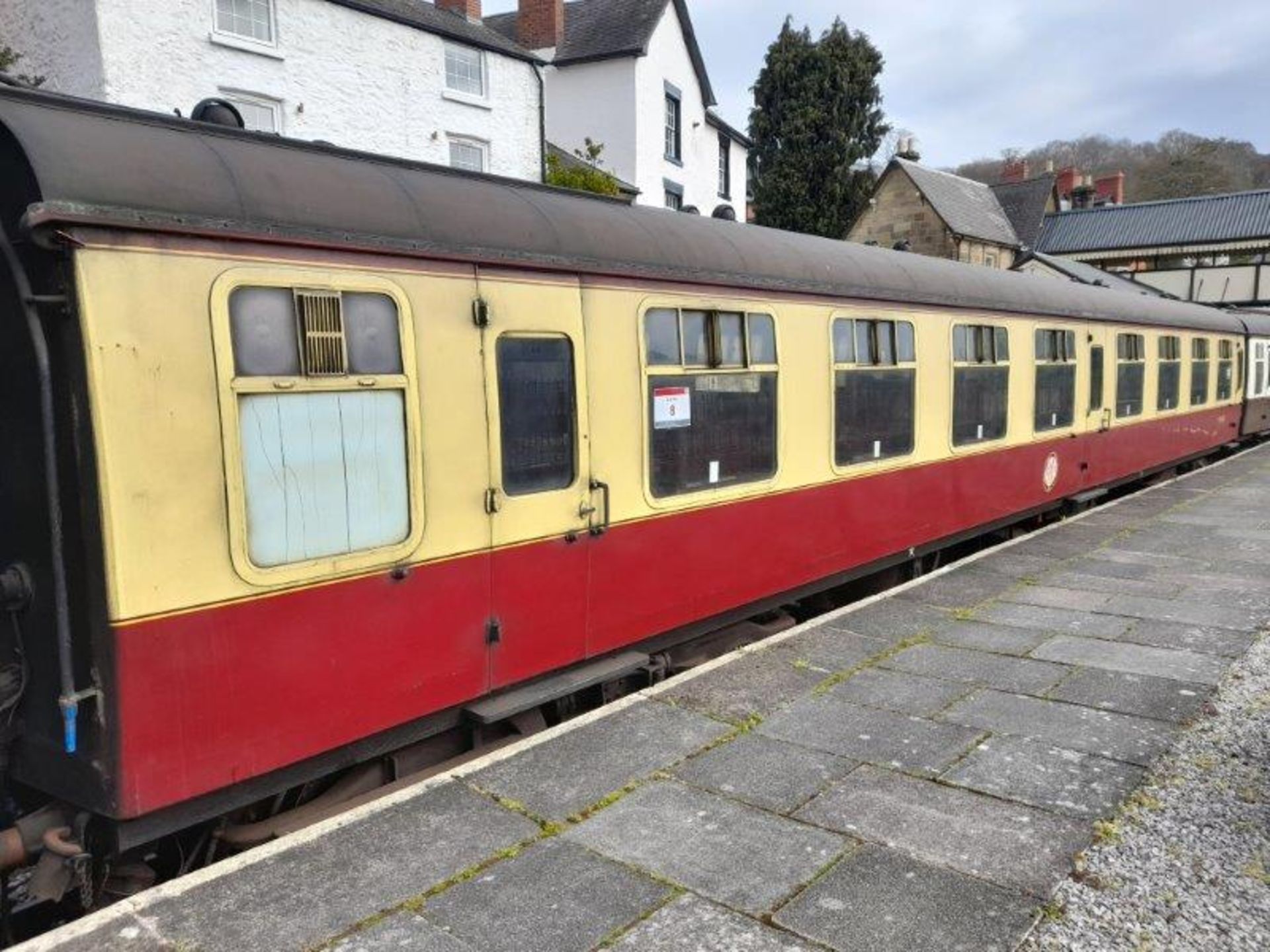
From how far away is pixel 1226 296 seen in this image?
36.2 metres

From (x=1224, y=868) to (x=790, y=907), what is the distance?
166 centimetres

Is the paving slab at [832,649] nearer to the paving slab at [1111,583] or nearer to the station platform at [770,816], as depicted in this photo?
the station platform at [770,816]

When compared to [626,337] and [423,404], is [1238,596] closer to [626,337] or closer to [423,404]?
[626,337]

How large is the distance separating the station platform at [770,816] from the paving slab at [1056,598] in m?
0.67

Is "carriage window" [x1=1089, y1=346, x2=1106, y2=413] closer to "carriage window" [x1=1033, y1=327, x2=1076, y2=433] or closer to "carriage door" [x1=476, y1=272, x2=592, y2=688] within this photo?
"carriage window" [x1=1033, y1=327, x2=1076, y2=433]

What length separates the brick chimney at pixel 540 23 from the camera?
90.4 ft

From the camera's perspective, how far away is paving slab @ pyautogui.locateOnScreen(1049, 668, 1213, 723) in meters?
4.94

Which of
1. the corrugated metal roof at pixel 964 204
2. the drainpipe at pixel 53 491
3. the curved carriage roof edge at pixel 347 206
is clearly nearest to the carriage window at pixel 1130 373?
the curved carriage roof edge at pixel 347 206

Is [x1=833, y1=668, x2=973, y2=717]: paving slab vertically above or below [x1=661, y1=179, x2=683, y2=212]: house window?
below

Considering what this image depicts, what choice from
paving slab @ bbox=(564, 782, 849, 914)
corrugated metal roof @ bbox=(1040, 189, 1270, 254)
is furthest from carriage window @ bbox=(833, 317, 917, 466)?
corrugated metal roof @ bbox=(1040, 189, 1270, 254)

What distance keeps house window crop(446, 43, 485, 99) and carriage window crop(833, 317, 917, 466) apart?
15.3m

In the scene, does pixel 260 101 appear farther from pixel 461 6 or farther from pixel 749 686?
pixel 749 686

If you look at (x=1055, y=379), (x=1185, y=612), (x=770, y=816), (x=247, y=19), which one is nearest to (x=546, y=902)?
(x=770, y=816)

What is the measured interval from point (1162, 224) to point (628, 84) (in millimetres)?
27500
